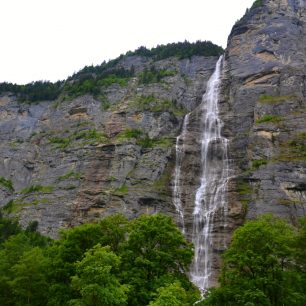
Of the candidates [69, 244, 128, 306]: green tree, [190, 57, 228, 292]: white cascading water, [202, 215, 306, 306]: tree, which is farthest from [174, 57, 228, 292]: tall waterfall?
[69, 244, 128, 306]: green tree

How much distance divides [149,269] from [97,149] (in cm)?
5749

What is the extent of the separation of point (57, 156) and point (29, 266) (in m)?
58.3

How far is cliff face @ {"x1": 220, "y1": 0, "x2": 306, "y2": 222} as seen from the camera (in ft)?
217

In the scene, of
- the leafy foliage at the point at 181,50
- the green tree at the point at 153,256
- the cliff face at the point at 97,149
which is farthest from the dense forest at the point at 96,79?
the green tree at the point at 153,256

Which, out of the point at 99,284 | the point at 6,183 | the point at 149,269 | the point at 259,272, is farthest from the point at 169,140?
the point at 99,284

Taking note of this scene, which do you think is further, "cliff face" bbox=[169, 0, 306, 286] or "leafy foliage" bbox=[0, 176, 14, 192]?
"leafy foliage" bbox=[0, 176, 14, 192]

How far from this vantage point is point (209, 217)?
6800 cm

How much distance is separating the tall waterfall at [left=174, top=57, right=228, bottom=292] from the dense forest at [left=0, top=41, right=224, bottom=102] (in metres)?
31.7

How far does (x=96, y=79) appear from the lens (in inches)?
4929

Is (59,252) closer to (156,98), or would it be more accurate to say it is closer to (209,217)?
(209,217)

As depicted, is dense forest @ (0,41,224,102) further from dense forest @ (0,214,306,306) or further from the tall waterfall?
dense forest @ (0,214,306,306)

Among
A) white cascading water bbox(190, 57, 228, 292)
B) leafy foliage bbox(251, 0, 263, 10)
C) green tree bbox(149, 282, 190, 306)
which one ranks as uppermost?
leafy foliage bbox(251, 0, 263, 10)

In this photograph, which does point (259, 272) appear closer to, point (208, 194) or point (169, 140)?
point (208, 194)

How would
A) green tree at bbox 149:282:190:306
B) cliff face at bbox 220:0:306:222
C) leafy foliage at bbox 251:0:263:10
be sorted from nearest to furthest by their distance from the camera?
green tree at bbox 149:282:190:306 → cliff face at bbox 220:0:306:222 → leafy foliage at bbox 251:0:263:10
